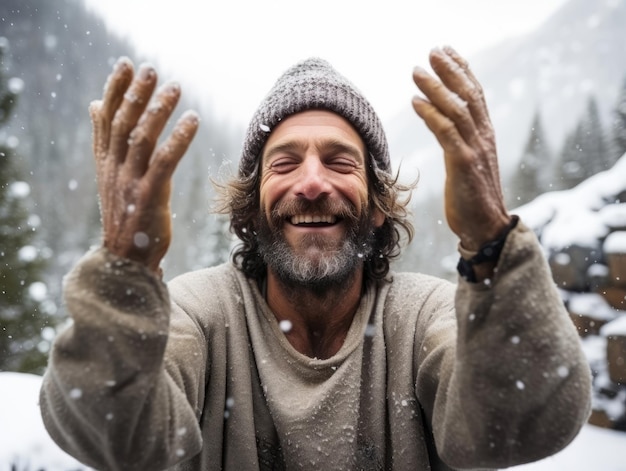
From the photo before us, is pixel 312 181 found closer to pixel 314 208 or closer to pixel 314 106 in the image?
pixel 314 208

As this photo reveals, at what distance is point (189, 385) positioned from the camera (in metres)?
1.69

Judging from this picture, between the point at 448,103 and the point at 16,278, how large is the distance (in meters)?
11.0

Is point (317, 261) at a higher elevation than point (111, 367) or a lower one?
higher

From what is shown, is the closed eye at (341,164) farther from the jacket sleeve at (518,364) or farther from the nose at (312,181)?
the jacket sleeve at (518,364)

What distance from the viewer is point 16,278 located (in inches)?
388

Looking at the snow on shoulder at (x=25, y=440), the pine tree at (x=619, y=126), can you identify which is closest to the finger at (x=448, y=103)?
the snow on shoulder at (x=25, y=440)

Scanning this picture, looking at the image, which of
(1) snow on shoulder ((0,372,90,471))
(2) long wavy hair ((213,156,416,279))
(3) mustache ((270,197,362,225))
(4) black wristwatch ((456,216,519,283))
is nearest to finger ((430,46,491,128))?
(4) black wristwatch ((456,216,519,283))

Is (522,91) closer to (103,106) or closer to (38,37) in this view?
(38,37)

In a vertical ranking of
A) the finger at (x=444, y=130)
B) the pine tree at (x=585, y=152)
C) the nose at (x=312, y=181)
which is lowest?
the nose at (x=312, y=181)

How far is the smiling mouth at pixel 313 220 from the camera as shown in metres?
2.23

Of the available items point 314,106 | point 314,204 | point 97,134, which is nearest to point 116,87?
point 97,134

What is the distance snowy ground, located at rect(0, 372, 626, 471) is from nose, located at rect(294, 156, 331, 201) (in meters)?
2.03

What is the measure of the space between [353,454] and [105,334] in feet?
3.72

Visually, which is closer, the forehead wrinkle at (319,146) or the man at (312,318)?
the man at (312,318)
